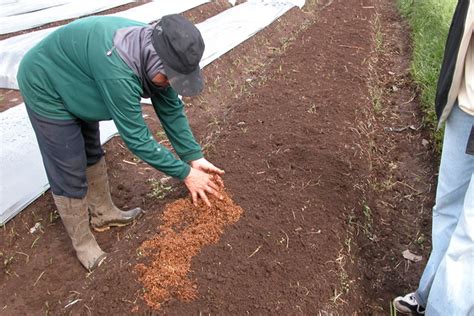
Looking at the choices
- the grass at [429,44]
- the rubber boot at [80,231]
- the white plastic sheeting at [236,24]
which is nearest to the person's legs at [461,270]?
the rubber boot at [80,231]

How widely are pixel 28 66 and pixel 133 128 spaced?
2.28 feet

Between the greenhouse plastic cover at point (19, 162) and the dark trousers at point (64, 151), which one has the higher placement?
the dark trousers at point (64, 151)

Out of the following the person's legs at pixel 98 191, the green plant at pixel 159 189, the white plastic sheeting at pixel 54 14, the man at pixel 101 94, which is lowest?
the green plant at pixel 159 189

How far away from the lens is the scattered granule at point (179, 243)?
7.22 ft

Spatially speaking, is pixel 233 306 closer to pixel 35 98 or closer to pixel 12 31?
pixel 35 98

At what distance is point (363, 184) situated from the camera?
3207mm

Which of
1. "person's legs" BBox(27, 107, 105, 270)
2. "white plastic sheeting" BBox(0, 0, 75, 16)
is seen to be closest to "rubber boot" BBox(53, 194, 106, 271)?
"person's legs" BBox(27, 107, 105, 270)

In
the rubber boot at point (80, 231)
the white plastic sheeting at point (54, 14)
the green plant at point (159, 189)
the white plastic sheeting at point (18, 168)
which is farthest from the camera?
the white plastic sheeting at point (54, 14)

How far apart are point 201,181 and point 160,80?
1.94 ft

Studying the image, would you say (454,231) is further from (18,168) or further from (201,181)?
(18,168)

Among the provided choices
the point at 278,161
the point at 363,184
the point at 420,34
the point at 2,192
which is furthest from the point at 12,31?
the point at 420,34

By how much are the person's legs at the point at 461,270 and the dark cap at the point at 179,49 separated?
124cm

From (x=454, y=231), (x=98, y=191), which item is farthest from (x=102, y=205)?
(x=454, y=231)

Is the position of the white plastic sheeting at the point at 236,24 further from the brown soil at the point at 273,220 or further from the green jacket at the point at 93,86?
the green jacket at the point at 93,86
